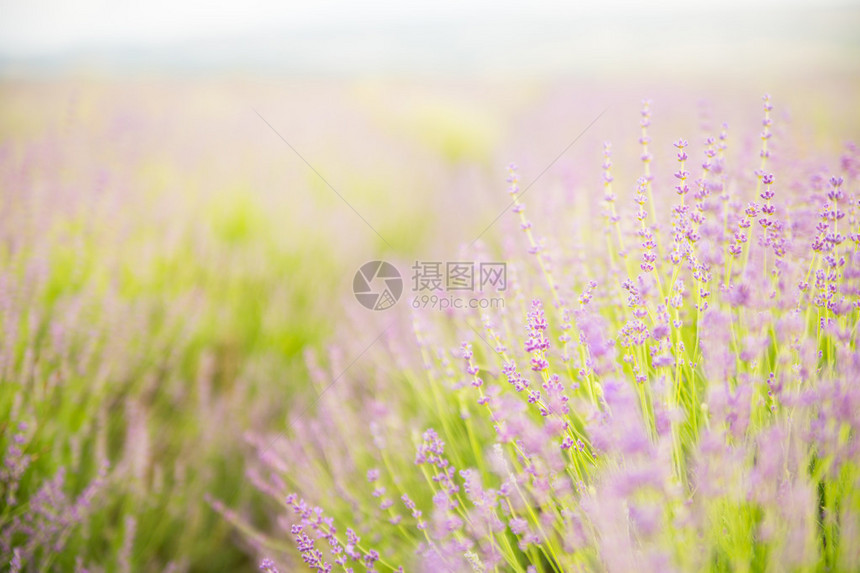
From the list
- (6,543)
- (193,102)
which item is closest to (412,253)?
(6,543)

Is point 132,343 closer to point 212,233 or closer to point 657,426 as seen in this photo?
point 212,233

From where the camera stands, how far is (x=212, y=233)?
3.04 metres

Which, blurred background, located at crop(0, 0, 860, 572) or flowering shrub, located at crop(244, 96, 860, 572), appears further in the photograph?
blurred background, located at crop(0, 0, 860, 572)

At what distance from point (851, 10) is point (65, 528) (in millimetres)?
9722

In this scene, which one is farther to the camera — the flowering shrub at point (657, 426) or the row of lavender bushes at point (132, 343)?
the row of lavender bushes at point (132, 343)

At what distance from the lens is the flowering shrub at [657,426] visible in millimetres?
732

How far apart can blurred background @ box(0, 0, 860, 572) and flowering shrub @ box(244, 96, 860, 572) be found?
481mm

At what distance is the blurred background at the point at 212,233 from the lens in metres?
1.68

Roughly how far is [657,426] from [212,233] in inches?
116

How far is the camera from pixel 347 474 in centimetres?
164

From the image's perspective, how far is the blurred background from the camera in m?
1.68

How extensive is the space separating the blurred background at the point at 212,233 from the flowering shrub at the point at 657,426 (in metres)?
0.48

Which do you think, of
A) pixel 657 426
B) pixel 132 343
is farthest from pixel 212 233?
pixel 657 426

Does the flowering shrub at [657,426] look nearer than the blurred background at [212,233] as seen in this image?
Yes
